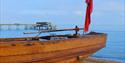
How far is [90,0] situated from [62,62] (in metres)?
3.18

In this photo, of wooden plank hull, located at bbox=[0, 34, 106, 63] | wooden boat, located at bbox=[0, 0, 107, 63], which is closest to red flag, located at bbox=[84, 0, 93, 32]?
wooden boat, located at bbox=[0, 0, 107, 63]

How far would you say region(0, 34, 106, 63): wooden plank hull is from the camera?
11.9 metres

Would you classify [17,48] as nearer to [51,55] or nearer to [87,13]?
[51,55]

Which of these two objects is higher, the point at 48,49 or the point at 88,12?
the point at 88,12

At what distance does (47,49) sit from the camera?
1309 centimetres

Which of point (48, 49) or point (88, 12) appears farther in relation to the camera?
point (88, 12)

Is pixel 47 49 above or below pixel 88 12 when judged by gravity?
below

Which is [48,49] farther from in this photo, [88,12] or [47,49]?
[88,12]

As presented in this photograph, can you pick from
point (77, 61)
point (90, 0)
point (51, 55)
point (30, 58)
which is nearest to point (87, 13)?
point (90, 0)

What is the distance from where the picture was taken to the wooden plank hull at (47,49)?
11883 millimetres

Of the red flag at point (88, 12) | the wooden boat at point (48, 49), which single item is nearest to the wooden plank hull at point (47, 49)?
the wooden boat at point (48, 49)

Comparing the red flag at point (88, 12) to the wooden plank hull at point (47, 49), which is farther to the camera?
the red flag at point (88, 12)

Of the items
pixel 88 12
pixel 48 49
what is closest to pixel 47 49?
pixel 48 49

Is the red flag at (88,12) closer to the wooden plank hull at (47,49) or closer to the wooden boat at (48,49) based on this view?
the wooden boat at (48,49)
